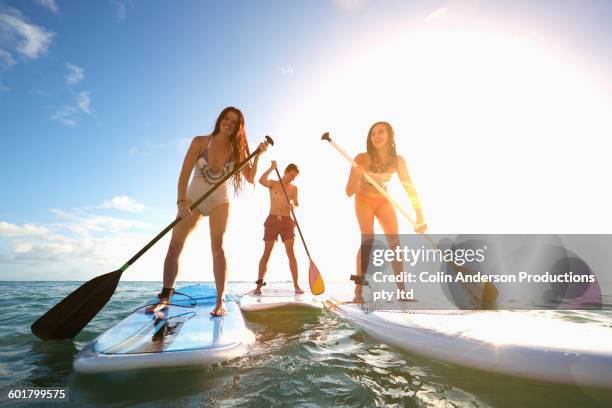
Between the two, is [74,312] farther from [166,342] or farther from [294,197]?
[294,197]

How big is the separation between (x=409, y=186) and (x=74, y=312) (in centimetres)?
472

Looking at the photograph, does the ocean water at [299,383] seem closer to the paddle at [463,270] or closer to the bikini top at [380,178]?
the paddle at [463,270]

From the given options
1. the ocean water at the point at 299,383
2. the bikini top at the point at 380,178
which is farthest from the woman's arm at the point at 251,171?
the ocean water at the point at 299,383

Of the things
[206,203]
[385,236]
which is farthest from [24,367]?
[385,236]

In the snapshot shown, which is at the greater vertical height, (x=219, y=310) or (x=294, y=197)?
(x=294, y=197)

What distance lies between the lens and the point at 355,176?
196 inches

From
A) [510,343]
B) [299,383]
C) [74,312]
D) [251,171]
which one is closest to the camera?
[510,343]

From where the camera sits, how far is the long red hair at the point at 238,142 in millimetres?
4090

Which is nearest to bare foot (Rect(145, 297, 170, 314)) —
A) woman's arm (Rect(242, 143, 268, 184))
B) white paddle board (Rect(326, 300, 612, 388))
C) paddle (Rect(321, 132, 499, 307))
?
woman's arm (Rect(242, 143, 268, 184))

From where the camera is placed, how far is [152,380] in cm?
222

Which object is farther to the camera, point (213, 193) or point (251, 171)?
point (251, 171)

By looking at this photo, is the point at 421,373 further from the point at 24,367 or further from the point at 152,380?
the point at 24,367

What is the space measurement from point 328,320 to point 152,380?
3.37 meters

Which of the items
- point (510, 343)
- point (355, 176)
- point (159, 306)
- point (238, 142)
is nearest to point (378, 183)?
point (355, 176)
